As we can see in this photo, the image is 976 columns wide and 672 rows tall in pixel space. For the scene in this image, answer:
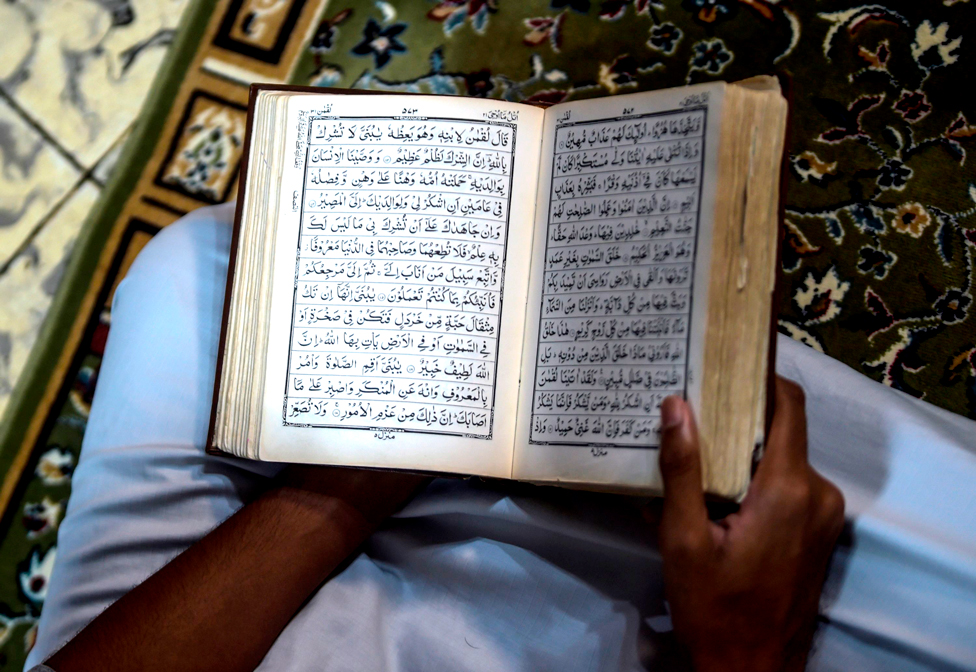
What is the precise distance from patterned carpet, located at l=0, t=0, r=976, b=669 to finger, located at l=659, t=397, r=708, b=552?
0.57m

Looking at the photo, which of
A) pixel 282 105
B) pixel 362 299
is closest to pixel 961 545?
pixel 362 299

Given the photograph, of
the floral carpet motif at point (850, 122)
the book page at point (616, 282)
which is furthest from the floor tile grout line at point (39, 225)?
the book page at point (616, 282)

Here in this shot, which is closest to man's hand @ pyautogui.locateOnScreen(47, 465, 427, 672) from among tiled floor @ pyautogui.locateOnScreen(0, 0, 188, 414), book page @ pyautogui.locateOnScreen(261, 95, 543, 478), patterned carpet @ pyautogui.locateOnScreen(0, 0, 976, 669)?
book page @ pyautogui.locateOnScreen(261, 95, 543, 478)

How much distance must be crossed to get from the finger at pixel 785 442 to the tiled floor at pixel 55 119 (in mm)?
1153

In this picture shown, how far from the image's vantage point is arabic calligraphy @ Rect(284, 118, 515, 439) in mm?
615

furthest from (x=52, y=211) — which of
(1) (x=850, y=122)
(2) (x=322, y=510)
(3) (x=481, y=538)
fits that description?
(1) (x=850, y=122)

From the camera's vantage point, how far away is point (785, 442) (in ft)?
1.84

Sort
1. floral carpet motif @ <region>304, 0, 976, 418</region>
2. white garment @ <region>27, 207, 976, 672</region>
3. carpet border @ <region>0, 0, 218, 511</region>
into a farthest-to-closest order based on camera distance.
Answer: carpet border @ <region>0, 0, 218, 511</region> < floral carpet motif @ <region>304, 0, 976, 418</region> < white garment @ <region>27, 207, 976, 672</region>

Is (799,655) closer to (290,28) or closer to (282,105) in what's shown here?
(282,105)

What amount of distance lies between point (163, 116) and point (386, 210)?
799mm

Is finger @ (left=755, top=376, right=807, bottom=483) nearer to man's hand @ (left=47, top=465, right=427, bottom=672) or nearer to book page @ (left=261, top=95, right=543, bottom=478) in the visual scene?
book page @ (left=261, top=95, right=543, bottom=478)

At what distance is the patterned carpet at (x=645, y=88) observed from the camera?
1.02 meters

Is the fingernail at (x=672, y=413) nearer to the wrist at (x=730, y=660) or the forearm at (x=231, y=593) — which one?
the wrist at (x=730, y=660)

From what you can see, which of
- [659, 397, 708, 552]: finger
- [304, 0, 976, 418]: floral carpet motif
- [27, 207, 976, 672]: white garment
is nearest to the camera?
[659, 397, 708, 552]: finger
